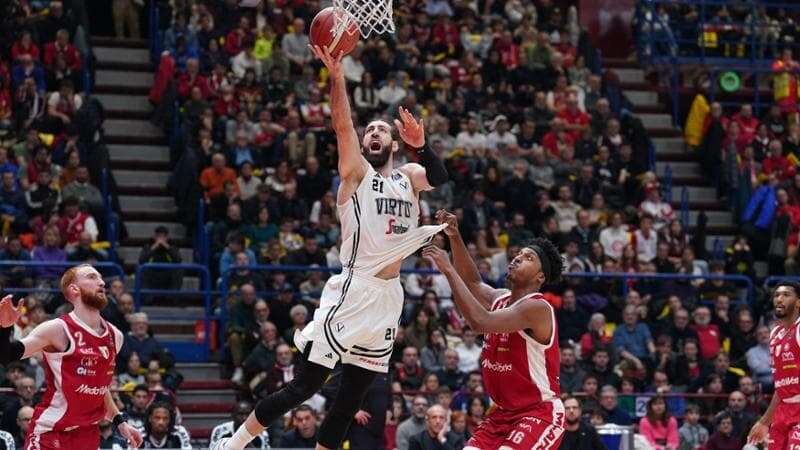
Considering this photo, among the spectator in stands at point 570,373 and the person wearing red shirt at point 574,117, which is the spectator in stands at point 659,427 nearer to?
the spectator in stands at point 570,373

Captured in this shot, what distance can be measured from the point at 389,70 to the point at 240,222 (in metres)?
4.29

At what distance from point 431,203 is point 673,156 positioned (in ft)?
20.4

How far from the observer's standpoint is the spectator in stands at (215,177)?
21.4 metres

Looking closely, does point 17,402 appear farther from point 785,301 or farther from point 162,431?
point 785,301

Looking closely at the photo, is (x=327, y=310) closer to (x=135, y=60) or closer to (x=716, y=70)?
(x=135, y=60)

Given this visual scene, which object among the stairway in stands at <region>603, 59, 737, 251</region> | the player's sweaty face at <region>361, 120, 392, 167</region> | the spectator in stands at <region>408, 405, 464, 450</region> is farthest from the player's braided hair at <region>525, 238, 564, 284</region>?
the stairway in stands at <region>603, 59, 737, 251</region>

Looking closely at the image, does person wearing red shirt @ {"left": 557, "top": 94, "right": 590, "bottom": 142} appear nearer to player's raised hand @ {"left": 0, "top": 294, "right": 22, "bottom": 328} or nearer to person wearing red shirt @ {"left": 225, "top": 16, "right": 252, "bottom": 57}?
person wearing red shirt @ {"left": 225, "top": 16, "right": 252, "bottom": 57}

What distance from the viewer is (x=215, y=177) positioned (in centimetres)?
2148

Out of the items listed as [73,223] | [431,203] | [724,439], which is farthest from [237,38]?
[724,439]

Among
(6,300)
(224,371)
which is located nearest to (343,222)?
(6,300)

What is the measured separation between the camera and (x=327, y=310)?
10930 millimetres

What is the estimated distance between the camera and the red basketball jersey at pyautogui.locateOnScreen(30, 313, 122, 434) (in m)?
10.7

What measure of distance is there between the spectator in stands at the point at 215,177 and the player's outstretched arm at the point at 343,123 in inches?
422

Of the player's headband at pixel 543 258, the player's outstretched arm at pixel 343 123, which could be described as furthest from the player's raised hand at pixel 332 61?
the player's headband at pixel 543 258
